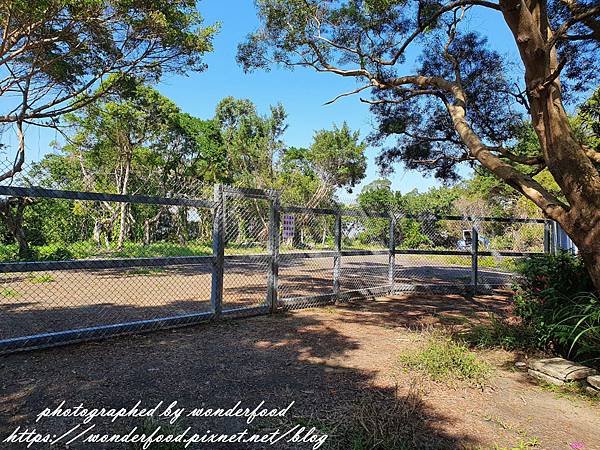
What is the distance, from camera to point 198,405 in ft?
9.78

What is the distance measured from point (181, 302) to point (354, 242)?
851 centimetres

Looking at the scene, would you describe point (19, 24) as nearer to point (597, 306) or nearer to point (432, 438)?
point (432, 438)

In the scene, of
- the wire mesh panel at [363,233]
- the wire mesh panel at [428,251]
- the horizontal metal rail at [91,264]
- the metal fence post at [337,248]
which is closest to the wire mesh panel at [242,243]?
the horizontal metal rail at [91,264]

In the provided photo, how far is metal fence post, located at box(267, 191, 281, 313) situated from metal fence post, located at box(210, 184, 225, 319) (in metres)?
0.94

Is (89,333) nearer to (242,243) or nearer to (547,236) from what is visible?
(242,243)

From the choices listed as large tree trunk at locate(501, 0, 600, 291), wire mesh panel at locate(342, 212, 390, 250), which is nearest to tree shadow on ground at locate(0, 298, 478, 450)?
large tree trunk at locate(501, 0, 600, 291)

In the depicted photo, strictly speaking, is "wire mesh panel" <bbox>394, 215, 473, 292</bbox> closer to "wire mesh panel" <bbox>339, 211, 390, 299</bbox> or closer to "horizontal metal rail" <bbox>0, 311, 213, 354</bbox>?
"wire mesh panel" <bbox>339, 211, 390, 299</bbox>

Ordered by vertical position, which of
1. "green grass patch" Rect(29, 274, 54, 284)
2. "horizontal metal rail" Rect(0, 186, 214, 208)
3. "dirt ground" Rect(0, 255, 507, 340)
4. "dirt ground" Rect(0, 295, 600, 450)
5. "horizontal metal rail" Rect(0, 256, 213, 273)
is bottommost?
"dirt ground" Rect(0, 295, 600, 450)

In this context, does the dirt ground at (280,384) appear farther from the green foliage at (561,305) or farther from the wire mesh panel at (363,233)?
the wire mesh panel at (363,233)

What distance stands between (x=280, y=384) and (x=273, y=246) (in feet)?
9.93

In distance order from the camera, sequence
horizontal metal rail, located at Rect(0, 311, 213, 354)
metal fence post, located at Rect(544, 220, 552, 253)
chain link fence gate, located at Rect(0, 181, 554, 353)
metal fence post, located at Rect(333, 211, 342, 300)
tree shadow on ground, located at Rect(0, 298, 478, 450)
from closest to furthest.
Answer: tree shadow on ground, located at Rect(0, 298, 478, 450) < horizontal metal rail, located at Rect(0, 311, 213, 354) < chain link fence gate, located at Rect(0, 181, 554, 353) < metal fence post, located at Rect(333, 211, 342, 300) < metal fence post, located at Rect(544, 220, 552, 253)

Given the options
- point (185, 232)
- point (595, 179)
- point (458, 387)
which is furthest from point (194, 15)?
point (458, 387)

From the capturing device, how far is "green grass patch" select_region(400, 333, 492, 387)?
3665mm

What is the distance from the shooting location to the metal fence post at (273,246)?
Result: 6.17 m
